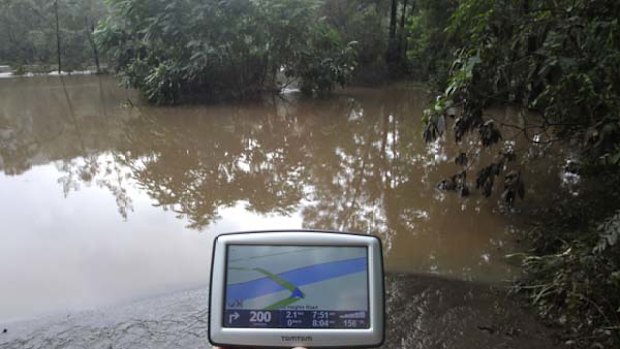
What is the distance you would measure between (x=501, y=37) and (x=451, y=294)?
5.82ft

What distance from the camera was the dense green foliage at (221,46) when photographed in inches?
508

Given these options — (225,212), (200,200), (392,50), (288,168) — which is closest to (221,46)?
(288,168)

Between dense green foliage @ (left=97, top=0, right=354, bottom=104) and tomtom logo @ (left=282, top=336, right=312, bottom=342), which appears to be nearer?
tomtom logo @ (left=282, top=336, right=312, bottom=342)

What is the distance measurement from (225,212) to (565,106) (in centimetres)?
326

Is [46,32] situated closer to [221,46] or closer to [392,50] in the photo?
[392,50]

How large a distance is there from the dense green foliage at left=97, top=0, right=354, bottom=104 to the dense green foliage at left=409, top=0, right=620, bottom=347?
9.64 metres

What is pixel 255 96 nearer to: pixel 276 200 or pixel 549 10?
pixel 276 200

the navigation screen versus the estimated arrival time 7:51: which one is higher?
the navigation screen

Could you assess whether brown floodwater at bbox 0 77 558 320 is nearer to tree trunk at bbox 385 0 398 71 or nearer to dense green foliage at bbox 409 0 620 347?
dense green foliage at bbox 409 0 620 347

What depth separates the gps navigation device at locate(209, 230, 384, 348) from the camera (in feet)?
3.84

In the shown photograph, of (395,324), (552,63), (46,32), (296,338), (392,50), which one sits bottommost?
(395,324)

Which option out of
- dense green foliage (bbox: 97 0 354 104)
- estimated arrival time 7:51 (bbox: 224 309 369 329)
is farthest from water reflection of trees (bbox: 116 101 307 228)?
estimated arrival time 7:51 (bbox: 224 309 369 329)

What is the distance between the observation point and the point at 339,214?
5.20m

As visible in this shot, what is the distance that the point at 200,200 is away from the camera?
224 inches
